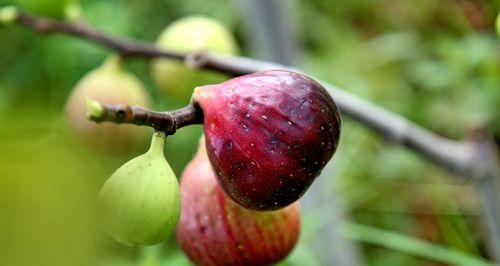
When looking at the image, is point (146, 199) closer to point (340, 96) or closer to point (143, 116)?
point (143, 116)

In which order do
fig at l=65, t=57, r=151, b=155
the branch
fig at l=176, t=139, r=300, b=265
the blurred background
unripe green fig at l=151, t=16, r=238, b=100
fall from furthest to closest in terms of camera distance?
the blurred background
unripe green fig at l=151, t=16, r=238, b=100
fig at l=65, t=57, r=151, b=155
the branch
fig at l=176, t=139, r=300, b=265

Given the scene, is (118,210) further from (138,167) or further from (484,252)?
(484,252)

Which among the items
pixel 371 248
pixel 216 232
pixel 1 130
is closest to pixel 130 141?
pixel 216 232

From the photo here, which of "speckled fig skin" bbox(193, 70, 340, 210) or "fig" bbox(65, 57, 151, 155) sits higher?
"speckled fig skin" bbox(193, 70, 340, 210)

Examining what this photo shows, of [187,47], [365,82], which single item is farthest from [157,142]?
[365,82]

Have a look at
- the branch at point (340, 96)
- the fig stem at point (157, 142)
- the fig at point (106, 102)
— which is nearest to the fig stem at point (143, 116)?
the fig stem at point (157, 142)

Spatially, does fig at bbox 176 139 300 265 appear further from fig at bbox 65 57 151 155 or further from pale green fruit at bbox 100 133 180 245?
fig at bbox 65 57 151 155

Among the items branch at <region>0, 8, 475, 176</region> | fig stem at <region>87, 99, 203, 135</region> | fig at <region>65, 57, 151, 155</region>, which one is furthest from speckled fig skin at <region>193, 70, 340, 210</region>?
fig at <region>65, 57, 151, 155</region>
